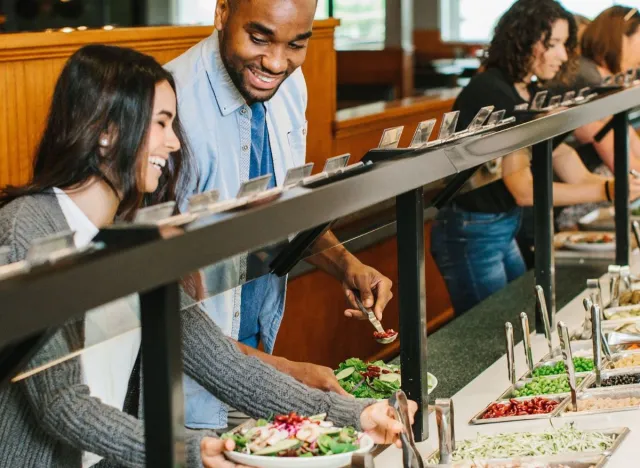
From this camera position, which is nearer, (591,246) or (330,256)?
(330,256)

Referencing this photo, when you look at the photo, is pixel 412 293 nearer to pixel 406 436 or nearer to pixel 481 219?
pixel 406 436

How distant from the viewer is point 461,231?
366 cm

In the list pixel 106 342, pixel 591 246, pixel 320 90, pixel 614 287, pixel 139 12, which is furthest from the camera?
pixel 139 12

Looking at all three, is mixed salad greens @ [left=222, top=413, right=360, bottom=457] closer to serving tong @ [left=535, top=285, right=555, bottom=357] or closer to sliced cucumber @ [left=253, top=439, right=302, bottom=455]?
sliced cucumber @ [left=253, top=439, right=302, bottom=455]

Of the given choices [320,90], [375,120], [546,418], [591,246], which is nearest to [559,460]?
[546,418]

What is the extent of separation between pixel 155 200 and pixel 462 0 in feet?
45.8

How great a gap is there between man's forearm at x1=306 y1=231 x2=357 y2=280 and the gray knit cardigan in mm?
229

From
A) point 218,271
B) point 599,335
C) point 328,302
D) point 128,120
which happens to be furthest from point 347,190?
point 599,335

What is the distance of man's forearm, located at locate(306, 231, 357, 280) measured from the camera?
74.4 inches

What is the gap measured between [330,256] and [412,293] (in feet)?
0.55

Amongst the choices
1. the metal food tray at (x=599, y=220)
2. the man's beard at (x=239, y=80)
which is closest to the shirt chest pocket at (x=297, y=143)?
the man's beard at (x=239, y=80)

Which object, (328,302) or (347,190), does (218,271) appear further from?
(328,302)

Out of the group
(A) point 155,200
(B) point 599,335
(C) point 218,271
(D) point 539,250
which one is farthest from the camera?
(D) point 539,250

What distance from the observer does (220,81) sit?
237 cm
